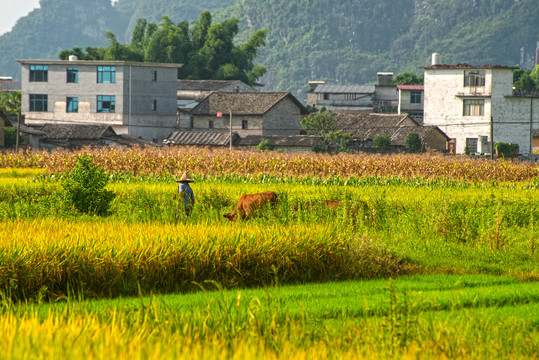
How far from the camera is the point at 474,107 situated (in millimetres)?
74750

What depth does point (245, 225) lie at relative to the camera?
50.9 feet

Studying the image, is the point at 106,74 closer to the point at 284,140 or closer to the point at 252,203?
the point at 284,140

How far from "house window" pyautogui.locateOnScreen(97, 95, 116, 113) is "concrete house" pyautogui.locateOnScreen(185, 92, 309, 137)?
24.3 feet

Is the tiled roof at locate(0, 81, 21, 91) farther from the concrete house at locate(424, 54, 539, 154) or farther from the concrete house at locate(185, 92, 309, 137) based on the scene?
the concrete house at locate(424, 54, 539, 154)

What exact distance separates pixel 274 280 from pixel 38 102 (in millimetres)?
66145

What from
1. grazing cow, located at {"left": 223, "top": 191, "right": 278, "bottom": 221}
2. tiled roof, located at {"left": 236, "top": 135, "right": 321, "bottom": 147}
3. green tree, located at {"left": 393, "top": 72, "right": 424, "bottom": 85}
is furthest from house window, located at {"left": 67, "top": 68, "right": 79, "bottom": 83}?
grazing cow, located at {"left": 223, "top": 191, "right": 278, "bottom": 221}

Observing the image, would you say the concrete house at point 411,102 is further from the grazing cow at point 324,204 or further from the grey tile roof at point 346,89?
the grazing cow at point 324,204

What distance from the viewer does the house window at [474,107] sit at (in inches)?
2918

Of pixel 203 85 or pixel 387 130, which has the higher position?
pixel 203 85

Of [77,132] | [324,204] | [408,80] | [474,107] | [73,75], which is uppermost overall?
[408,80]

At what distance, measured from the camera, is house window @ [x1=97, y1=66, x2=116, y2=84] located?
73.8 m

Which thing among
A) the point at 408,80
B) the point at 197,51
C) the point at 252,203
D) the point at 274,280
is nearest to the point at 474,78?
the point at 197,51

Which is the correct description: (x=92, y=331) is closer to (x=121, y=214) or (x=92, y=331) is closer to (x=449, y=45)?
(x=121, y=214)

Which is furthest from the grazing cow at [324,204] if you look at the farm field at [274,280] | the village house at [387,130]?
the village house at [387,130]
